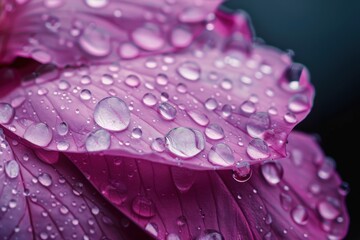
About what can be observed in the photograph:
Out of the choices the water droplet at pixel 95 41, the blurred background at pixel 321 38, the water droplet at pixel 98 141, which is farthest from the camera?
the blurred background at pixel 321 38

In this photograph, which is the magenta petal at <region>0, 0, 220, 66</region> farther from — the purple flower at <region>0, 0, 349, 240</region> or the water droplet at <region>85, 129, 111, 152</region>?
the water droplet at <region>85, 129, 111, 152</region>

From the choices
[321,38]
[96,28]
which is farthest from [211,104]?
[321,38]

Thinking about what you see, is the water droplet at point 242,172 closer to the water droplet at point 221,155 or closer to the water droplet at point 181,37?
the water droplet at point 221,155

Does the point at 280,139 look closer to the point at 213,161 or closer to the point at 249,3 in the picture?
the point at 213,161

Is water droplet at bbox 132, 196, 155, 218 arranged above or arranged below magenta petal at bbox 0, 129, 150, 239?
above

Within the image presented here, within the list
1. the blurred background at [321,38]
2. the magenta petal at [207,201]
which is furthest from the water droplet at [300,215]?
the blurred background at [321,38]

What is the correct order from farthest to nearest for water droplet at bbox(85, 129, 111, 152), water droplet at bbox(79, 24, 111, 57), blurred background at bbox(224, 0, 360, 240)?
blurred background at bbox(224, 0, 360, 240)
water droplet at bbox(79, 24, 111, 57)
water droplet at bbox(85, 129, 111, 152)

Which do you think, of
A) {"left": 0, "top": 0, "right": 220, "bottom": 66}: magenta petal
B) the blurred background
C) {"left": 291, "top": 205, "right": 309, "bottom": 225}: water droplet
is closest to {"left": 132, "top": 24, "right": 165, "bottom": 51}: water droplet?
{"left": 0, "top": 0, "right": 220, "bottom": 66}: magenta petal

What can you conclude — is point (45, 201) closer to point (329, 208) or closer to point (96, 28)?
point (96, 28)
